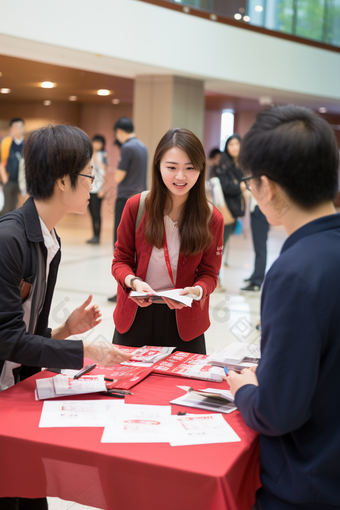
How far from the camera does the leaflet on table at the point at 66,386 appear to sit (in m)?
1.68

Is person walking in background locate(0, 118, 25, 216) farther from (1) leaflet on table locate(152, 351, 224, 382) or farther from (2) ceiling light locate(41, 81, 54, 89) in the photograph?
(1) leaflet on table locate(152, 351, 224, 382)

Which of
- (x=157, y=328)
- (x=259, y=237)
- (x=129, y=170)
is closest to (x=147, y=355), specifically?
(x=157, y=328)

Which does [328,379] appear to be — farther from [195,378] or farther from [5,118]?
[5,118]

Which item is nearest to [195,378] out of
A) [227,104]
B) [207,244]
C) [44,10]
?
[207,244]

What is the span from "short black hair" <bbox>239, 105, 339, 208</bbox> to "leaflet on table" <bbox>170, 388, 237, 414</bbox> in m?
0.71

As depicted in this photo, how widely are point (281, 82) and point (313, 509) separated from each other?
32.7 feet

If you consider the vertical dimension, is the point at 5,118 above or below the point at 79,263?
above

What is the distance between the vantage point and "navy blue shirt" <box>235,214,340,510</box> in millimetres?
1211

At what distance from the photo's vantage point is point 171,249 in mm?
2568

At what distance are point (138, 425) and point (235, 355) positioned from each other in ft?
2.24

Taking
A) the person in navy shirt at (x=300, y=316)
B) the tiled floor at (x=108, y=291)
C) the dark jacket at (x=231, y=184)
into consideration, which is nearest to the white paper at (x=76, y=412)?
the person in navy shirt at (x=300, y=316)

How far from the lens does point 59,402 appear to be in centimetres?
164

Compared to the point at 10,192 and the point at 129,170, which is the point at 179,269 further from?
the point at 10,192

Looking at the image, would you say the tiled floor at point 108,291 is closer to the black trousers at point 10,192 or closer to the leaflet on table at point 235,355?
the leaflet on table at point 235,355
